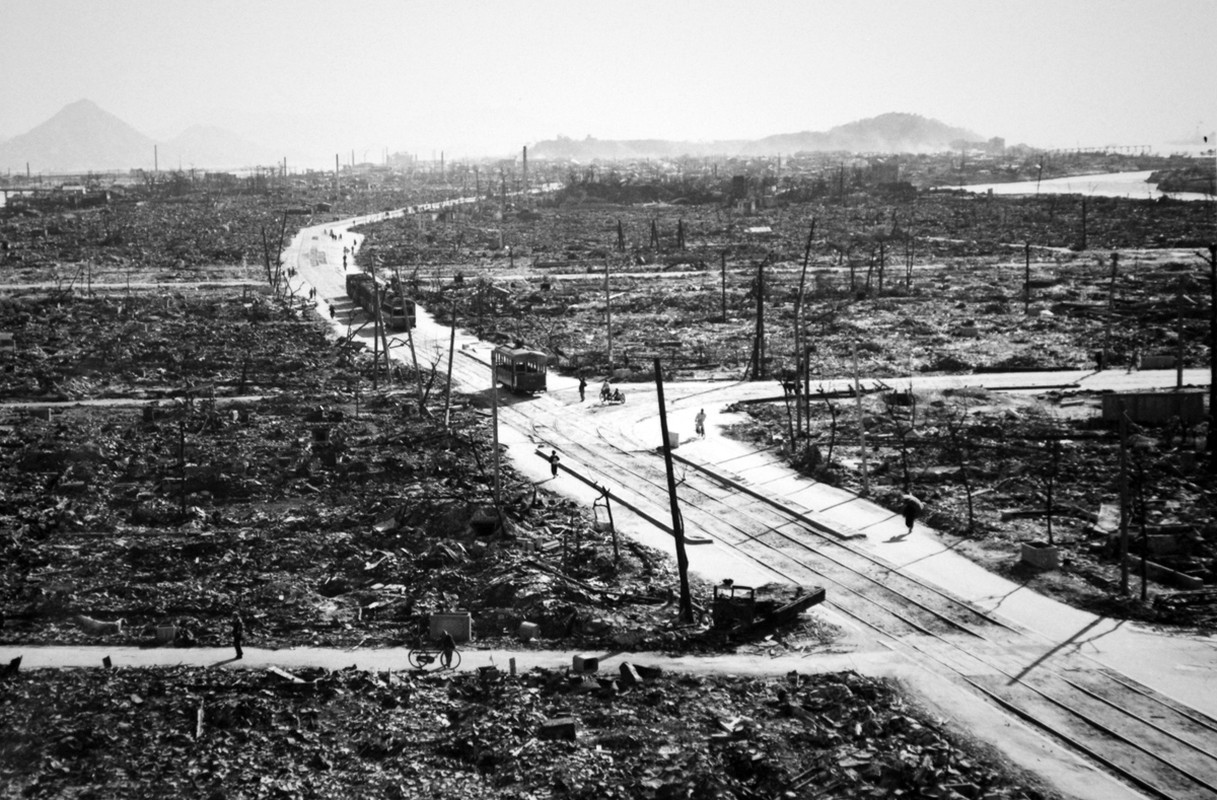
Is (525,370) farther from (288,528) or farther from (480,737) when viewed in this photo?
(480,737)

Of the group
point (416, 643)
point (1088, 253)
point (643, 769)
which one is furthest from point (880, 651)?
point (1088, 253)

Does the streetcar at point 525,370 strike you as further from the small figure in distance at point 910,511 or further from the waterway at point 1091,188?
the waterway at point 1091,188

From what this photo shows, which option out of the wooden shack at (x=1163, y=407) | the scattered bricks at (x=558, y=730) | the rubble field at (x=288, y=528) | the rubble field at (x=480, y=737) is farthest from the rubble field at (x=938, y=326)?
the scattered bricks at (x=558, y=730)

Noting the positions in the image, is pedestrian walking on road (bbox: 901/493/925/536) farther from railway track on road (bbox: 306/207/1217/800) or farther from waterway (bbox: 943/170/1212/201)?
waterway (bbox: 943/170/1212/201)

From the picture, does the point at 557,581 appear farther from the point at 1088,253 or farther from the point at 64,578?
the point at 1088,253

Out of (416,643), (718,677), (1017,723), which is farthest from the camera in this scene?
(416,643)

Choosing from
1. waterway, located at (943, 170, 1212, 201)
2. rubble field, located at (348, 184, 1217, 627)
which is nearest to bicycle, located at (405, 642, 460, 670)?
rubble field, located at (348, 184, 1217, 627)

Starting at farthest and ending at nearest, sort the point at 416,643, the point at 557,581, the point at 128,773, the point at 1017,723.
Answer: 1. the point at 557,581
2. the point at 416,643
3. the point at 1017,723
4. the point at 128,773
